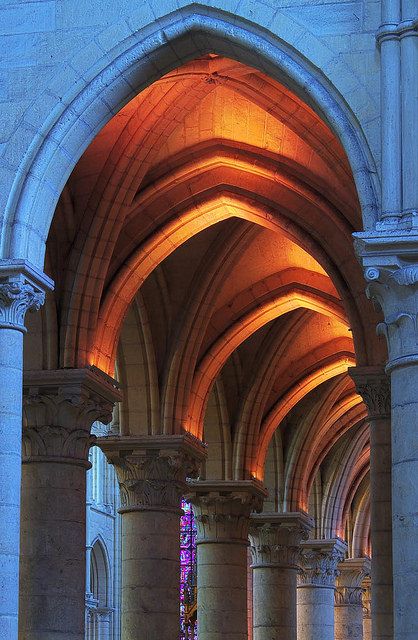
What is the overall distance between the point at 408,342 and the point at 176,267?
30.2 feet

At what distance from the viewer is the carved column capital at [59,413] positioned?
53.1 ft

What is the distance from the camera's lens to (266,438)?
78.8ft

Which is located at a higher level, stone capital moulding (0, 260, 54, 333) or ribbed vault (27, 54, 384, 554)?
ribbed vault (27, 54, 384, 554)

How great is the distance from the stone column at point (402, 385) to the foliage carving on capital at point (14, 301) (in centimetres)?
277

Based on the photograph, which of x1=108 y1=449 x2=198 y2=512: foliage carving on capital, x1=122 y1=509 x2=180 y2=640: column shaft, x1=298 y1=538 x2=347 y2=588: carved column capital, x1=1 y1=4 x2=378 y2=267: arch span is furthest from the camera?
x1=298 y1=538 x2=347 y2=588: carved column capital

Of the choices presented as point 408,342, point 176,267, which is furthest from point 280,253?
point 408,342

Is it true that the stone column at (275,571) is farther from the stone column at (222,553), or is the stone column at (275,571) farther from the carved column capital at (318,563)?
the carved column capital at (318,563)

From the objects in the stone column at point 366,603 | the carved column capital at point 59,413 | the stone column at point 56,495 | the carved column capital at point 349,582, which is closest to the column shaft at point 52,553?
the stone column at point 56,495

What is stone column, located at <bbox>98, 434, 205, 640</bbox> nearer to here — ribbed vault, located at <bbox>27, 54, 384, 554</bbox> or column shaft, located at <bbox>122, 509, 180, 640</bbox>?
column shaft, located at <bbox>122, 509, 180, 640</bbox>

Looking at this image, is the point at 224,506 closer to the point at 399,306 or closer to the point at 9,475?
the point at 9,475

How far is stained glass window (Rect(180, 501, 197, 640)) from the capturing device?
3466cm

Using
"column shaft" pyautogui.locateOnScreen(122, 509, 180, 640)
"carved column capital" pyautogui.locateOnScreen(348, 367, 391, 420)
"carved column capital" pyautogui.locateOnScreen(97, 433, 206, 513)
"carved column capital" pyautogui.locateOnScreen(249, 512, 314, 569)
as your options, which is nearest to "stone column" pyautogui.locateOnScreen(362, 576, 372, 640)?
"carved column capital" pyautogui.locateOnScreen(249, 512, 314, 569)

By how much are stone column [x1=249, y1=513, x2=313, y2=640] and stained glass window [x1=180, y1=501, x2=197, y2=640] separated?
8.61 meters

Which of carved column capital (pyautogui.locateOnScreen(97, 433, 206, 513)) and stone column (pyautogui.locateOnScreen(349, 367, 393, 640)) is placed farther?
carved column capital (pyautogui.locateOnScreen(97, 433, 206, 513))
